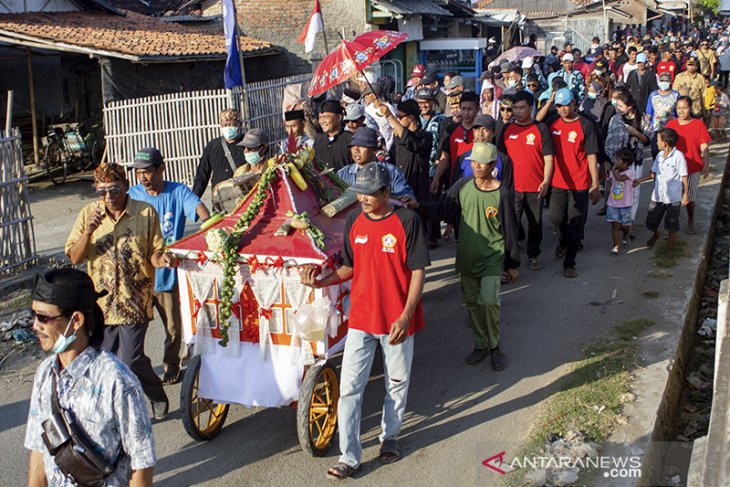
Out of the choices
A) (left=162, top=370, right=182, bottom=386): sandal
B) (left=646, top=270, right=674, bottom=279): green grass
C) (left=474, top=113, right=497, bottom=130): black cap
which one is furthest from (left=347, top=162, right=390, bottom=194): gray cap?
(left=646, top=270, right=674, bottom=279): green grass

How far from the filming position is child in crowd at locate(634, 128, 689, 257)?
31.8 ft

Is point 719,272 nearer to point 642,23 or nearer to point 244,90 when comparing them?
point 244,90

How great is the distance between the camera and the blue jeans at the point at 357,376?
512cm

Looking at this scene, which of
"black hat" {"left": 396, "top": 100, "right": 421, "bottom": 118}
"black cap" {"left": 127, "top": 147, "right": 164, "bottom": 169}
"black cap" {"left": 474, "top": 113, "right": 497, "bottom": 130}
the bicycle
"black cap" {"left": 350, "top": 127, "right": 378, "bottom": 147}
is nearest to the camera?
"black cap" {"left": 127, "top": 147, "right": 164, "bottom": 169}

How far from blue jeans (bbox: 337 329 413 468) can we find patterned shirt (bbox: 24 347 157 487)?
2005mm

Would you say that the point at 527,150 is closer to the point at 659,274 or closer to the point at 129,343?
the point at 659,274

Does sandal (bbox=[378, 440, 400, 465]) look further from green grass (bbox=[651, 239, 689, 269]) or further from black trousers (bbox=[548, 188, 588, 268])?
green grass (bbox=[651, 239, 689, 269])

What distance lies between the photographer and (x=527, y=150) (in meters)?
8.84

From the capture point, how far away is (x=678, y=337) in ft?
23.1

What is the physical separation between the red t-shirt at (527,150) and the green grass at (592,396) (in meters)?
2.27

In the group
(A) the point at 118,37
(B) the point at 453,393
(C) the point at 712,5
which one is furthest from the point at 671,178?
(C) the point at 712,5

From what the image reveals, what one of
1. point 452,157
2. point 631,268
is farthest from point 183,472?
point 631,268

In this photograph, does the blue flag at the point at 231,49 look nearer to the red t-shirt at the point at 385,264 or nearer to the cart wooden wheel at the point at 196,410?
the cart wooden wheel at the point at 196,410

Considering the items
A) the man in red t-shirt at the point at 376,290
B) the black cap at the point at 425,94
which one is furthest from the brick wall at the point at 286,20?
the man in red t-shirt at the point at 376,290
